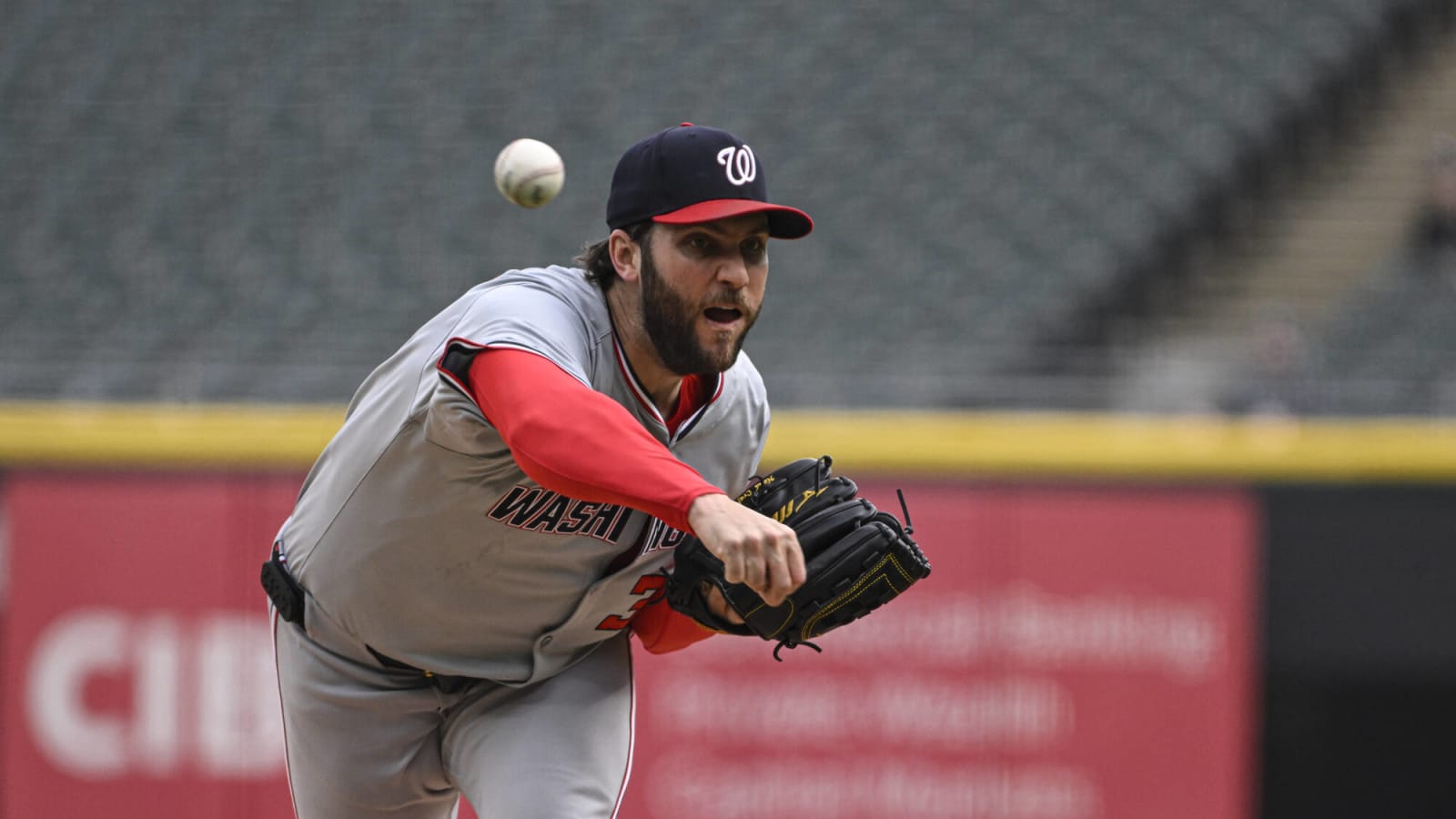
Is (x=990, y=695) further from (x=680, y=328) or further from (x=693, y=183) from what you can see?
(x=693, y=183)

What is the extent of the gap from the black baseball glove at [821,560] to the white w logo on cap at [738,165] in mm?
470

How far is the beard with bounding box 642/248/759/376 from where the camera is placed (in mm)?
2576

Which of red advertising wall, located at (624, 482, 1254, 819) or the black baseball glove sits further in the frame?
red advertising wall, located at (624, 482, 1254, 819)

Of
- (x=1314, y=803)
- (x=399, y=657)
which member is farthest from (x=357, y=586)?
(x=1314, y=803)

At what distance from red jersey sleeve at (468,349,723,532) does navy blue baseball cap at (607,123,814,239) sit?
1.26 feet

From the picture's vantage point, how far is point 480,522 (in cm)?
272

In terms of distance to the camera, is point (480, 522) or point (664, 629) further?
point (664, 629)

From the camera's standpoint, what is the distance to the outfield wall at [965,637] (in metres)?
5.56

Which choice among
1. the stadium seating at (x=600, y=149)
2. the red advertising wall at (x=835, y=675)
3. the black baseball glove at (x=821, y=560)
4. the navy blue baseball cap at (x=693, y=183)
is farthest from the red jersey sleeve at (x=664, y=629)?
the stadium seating at (x=600, y=149)

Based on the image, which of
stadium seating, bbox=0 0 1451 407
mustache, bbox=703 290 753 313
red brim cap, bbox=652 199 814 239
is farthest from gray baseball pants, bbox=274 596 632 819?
stadium seating, bbox=0 0 1451 407

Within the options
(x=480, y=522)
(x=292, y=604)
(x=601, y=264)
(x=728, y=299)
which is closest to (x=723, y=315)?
(x=728, y=299)

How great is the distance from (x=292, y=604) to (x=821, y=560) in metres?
1.05

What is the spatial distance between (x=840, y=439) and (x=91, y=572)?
259 centimetres

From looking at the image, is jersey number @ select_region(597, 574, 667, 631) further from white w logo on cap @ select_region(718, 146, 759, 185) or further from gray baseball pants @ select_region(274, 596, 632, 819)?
white w logo on cap @ select_region(718, 146, 759, 185)
